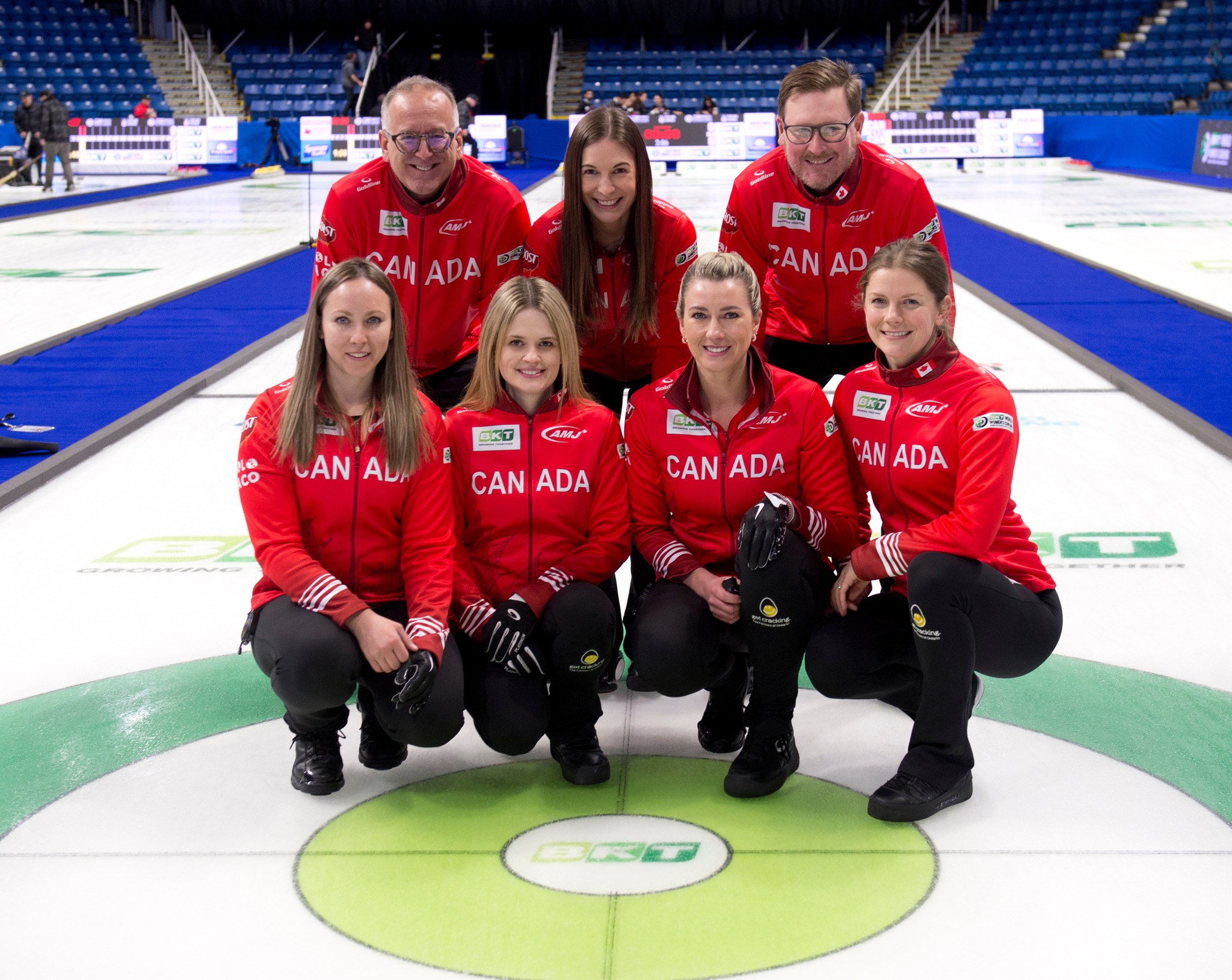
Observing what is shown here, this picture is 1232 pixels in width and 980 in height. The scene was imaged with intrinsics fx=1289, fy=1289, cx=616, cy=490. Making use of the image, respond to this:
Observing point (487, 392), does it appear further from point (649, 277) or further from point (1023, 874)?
point (1023, 874)

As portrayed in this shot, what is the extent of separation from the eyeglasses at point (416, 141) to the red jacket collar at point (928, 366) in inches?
52.7

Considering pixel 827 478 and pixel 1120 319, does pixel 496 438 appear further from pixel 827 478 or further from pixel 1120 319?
pixel 1120 319

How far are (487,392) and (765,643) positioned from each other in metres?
0.86

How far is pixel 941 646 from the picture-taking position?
2562mm

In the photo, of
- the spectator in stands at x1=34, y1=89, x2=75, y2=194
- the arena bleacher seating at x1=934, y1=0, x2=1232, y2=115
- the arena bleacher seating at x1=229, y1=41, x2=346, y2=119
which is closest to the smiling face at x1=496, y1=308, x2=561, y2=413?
the spectator in stands at x1=34, y1=89, x2=75, y2=194

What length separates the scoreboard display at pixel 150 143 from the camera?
25.8m

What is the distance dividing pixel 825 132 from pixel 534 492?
1240mm

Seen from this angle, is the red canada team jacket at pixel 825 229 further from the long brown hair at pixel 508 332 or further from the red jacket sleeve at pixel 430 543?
the red jacket sleeve at pixel 430 543

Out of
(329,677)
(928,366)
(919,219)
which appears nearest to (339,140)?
(919,219)

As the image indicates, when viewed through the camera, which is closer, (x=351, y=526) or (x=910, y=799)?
(x=910, y=799)

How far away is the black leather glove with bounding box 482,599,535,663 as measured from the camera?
2.73 metres

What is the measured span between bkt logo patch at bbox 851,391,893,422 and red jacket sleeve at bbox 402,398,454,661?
940mm

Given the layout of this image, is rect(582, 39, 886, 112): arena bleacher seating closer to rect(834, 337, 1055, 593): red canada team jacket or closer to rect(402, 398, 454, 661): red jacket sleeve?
rect(834, 337, 1055, 593): red canada team jacket

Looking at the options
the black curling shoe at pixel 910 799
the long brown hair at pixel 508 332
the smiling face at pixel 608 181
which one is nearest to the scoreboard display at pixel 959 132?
the smiling face at pixel 608 181
